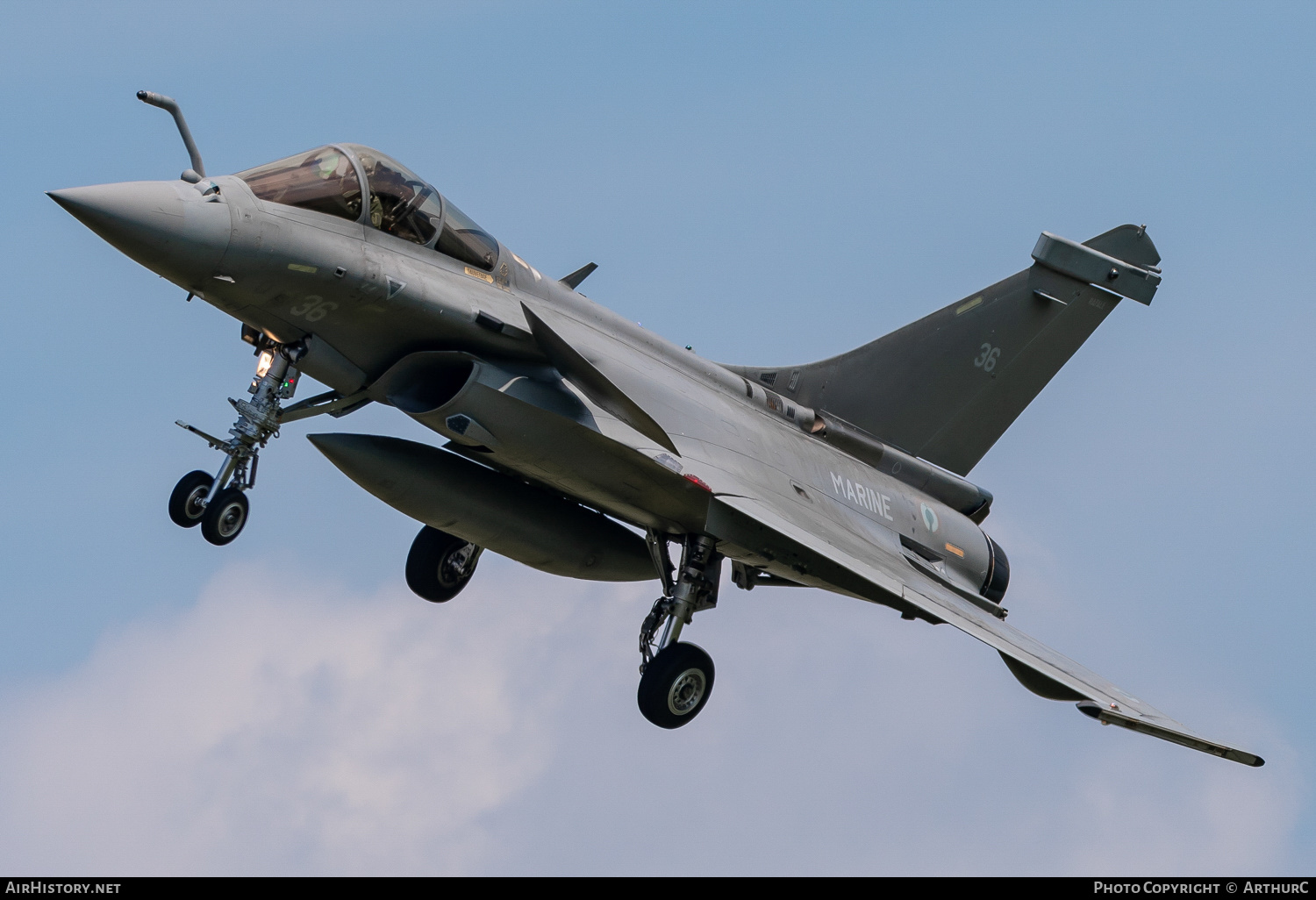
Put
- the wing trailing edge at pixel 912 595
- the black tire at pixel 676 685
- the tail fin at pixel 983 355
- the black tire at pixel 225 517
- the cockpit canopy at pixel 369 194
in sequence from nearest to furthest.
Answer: the black tire at pixel 225 517, the cockpit canopy at pixel 369 194, the wing trailing edge at pixel 912 595, the black tire at pixel 676 685, the tail fin at pixel 983 355

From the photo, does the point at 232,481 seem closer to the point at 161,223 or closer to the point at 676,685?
the point at 161,223

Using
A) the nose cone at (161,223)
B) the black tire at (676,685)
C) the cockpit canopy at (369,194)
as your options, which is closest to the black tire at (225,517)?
the nose cone at (161,223)

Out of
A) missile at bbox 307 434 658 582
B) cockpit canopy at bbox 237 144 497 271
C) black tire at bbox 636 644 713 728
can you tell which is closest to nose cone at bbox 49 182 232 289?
cockpit canopy at bbox 237 144 497 271

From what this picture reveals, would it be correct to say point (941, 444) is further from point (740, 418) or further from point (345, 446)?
point (345, 446)

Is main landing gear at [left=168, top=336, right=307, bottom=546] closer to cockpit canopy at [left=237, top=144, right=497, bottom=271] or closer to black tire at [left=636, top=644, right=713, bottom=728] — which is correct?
cockpit canopy at [left=237, top=144, right=497, bottom=271]

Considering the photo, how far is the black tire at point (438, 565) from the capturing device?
16.3 m

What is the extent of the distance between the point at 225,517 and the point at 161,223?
8.04 feet

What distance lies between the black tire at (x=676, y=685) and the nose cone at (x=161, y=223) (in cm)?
554

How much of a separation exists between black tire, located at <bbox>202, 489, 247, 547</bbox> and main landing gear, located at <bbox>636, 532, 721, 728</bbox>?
13.7ft

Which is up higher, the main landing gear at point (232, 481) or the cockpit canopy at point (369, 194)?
the cockpit canopy at point (369, 194)

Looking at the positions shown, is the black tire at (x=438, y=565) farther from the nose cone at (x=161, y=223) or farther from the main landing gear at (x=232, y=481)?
the nose cone at (x=161, y=223)

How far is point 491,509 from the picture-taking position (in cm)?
1455

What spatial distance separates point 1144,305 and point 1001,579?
181 inches

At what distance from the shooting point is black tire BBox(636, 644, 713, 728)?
14.2m
